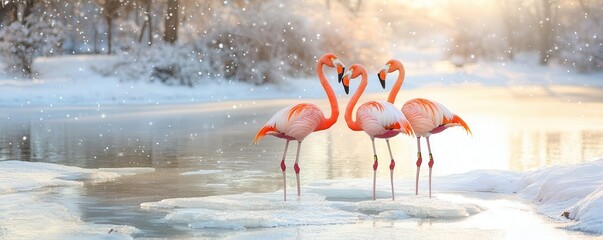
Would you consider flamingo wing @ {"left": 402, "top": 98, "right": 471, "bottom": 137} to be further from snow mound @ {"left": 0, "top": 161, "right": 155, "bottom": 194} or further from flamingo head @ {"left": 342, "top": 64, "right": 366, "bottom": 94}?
snow mound @ {"left": 0, "top": 161, "right": 155, "bottom": 194}

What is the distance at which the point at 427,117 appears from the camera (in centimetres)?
1025

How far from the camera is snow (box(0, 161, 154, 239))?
8.66 m

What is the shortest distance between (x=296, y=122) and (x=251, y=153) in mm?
5441

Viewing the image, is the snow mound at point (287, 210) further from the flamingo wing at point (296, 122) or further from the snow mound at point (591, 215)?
the snow mound at point (591, 215)

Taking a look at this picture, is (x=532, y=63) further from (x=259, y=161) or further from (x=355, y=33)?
(x=259, y=161)

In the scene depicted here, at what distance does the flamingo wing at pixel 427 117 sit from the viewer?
33.6ft

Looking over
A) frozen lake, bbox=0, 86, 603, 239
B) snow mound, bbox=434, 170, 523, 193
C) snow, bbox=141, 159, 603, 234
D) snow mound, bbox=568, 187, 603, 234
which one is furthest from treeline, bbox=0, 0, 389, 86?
snow mound, bbox=568, 187, 603, 234

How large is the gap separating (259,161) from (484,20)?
201 feet

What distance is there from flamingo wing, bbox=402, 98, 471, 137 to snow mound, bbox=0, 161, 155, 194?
3744mm

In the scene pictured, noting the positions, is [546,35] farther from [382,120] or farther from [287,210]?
[287,210]

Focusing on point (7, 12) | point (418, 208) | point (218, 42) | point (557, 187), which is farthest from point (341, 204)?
point (7, 12)

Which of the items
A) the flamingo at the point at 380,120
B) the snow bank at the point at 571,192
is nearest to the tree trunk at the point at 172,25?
the snow bank at the point at 571,192

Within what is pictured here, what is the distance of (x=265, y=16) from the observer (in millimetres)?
38125

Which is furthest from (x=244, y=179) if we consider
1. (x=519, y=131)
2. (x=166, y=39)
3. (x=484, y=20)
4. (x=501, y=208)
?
(x=484, y=20)
